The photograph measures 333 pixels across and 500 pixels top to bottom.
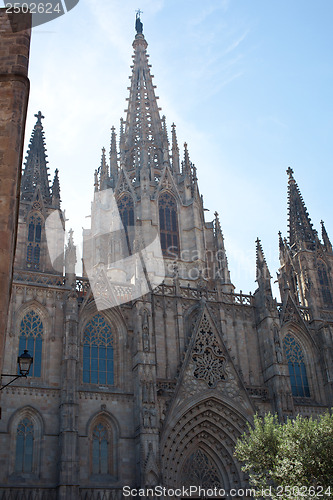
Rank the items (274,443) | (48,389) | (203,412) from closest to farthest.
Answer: (274,443) → (48,389) → (203,412)

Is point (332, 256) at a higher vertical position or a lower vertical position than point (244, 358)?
higher

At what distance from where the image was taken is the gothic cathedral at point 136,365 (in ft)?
79.7

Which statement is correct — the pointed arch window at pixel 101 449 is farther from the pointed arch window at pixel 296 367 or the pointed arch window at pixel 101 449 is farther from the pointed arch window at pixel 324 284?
the pointed arch window at pixel 324 284

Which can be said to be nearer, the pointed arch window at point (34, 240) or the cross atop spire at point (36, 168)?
the pointed arch window at point (34, 240)

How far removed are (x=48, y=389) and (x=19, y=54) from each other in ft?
55.1

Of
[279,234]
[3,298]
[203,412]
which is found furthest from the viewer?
[279,234]

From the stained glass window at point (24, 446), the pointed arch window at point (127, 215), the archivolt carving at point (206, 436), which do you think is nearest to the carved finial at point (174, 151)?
the pointed arch window at point (127, 215)

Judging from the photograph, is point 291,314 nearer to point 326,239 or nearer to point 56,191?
point 326,239

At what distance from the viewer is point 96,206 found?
136ft

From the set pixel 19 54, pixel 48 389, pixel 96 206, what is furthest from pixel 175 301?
pixel 19 54

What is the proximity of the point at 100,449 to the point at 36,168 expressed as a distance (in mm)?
18580

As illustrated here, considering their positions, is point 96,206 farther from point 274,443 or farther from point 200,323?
point 274,443

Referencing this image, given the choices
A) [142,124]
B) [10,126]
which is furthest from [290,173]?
[10,126]

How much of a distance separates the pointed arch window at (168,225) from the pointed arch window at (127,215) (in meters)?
2.05
